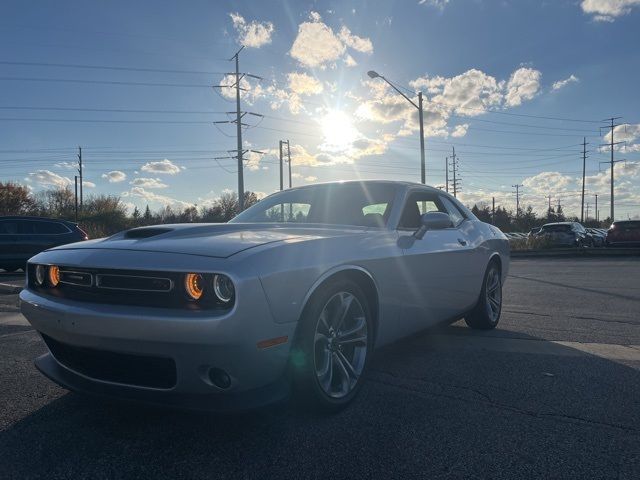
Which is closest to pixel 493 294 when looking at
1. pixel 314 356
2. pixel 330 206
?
pixel 330 206

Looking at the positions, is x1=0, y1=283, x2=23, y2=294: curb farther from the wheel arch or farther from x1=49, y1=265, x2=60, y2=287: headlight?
the wheel arch

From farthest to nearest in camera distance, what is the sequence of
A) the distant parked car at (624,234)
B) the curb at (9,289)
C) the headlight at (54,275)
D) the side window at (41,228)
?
the distant parked car at (624,234) < the side window at (41,228) < the curb at (9,289) < the headlight at (54,275)

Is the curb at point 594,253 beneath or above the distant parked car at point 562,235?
beneath

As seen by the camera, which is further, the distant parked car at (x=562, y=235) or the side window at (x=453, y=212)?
the distant parked car at (x=562, y=235)

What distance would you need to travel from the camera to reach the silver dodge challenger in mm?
2312

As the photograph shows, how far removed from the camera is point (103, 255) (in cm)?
262

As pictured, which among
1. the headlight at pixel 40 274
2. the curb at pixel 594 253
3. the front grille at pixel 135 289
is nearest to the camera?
the front grille at pixel 135 289

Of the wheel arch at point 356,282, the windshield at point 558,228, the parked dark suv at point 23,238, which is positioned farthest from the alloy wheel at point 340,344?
the windshield at point 558,228

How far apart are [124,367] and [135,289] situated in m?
0.39

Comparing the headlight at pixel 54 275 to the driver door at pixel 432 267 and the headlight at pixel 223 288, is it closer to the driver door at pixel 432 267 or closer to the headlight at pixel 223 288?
the headlight at pixel 223 288

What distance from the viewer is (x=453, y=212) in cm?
497

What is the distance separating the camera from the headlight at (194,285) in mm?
2355

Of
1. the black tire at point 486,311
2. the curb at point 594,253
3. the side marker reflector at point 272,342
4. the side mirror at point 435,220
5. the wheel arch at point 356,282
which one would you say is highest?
the side mirror at point 435,220

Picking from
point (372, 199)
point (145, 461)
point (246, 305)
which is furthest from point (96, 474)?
point (372, 199)
